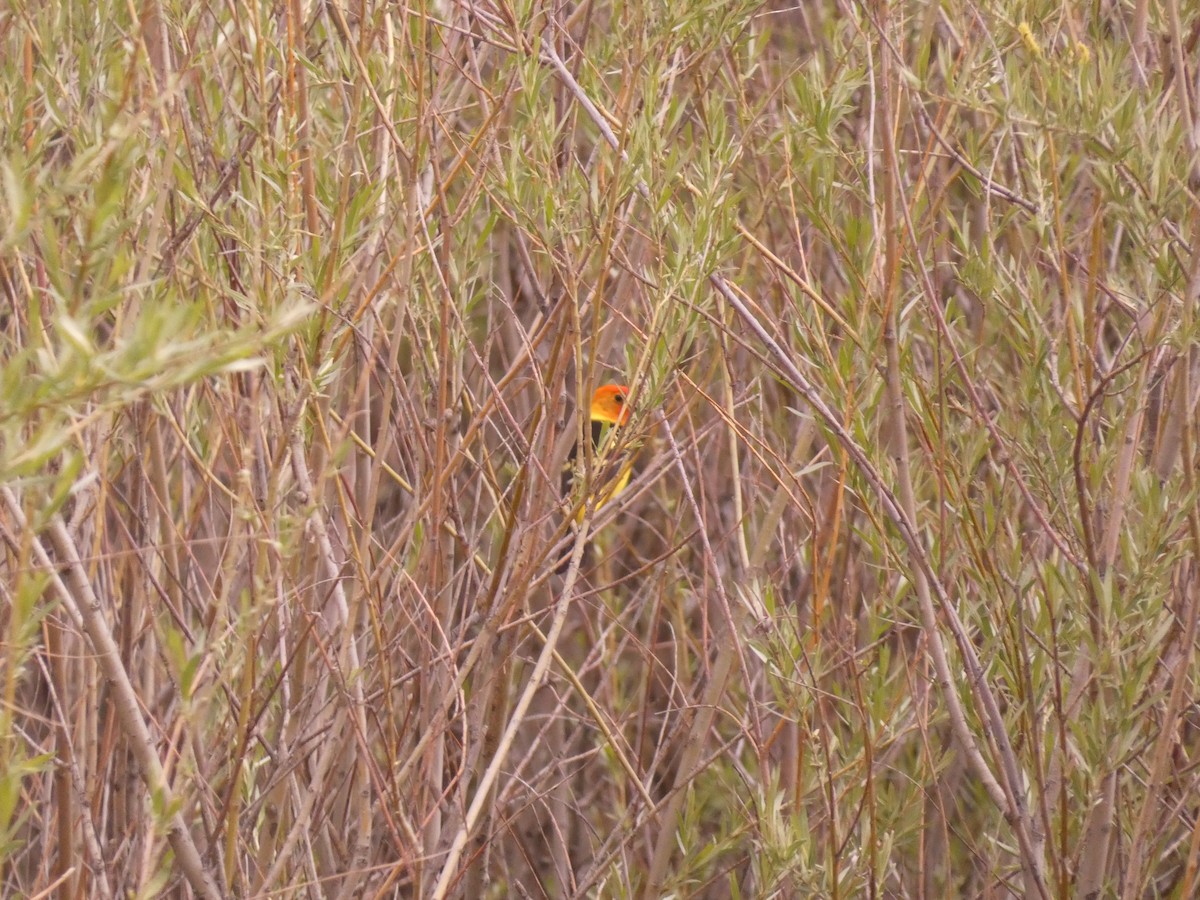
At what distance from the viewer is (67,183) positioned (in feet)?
3.30

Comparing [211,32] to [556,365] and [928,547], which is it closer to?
[556,365]

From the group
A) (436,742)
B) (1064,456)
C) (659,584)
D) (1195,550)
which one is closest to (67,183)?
(436,742)

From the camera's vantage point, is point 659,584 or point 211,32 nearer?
point 211,32

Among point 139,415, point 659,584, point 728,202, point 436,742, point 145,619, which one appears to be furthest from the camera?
point 659,584

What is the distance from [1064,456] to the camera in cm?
169

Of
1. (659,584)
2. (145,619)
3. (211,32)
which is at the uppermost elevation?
(211,32)

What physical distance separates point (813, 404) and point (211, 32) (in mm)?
1304

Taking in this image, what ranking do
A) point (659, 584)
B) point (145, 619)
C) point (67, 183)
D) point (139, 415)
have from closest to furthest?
point (67, 183) → point (139, 415) → point (145, 619) → point (659, 584)

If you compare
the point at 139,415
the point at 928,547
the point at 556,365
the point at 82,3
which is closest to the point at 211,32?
the point at 82,3

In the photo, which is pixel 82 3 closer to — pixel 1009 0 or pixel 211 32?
pixel 211 32

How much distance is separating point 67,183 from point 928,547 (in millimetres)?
1400

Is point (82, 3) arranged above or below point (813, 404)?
above

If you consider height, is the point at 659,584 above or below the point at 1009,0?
below

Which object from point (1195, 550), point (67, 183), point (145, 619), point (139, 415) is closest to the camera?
point (67, 183)
